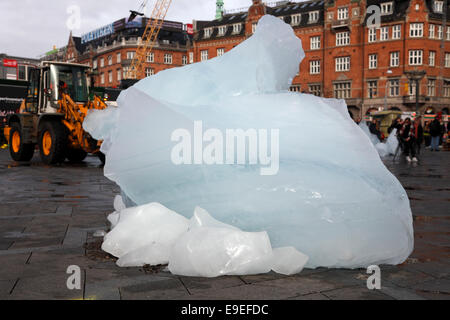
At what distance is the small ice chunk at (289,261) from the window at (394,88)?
4789cm

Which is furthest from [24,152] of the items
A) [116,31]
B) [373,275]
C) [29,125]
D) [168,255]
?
[116,31]

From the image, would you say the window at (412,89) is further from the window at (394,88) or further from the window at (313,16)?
the window at (313,16)

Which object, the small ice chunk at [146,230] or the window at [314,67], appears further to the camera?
the window at [314,67]

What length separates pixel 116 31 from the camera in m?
79.5

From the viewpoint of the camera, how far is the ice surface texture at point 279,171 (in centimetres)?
369

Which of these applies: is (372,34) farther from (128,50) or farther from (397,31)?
(128,50)

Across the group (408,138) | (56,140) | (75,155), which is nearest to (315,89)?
(408,138)

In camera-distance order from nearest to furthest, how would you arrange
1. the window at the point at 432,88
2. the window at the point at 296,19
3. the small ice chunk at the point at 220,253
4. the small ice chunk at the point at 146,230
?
the small ice chunk at the point at 220,253 → the small ice chunk at the point at 146,230 → the window at the point at 432,88 → the window at the point at 296,19

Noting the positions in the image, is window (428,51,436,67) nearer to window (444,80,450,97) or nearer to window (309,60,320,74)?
window (444,80,450,97)

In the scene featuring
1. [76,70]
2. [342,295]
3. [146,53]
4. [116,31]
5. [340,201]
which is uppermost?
[116,31]

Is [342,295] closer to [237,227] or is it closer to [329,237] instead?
[329,237]

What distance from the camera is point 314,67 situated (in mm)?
54156

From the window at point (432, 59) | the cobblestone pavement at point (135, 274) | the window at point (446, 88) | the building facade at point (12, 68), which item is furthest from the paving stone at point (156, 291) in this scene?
the building facade at point (12, 68)

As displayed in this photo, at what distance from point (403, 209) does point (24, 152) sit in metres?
15.0
